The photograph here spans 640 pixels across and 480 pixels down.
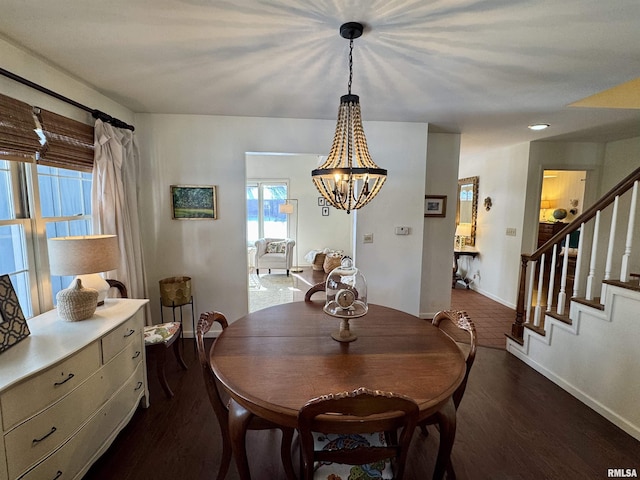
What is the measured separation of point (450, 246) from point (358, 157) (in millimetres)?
2713

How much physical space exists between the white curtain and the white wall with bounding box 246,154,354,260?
180 inches

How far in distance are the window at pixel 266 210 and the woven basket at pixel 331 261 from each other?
1.67 m

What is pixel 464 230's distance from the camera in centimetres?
576

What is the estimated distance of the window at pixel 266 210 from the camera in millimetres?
7539

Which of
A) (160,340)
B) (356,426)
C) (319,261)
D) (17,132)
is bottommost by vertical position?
(319,261)

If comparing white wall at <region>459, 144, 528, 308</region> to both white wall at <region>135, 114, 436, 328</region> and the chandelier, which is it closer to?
white wall at <region>135, 114, 436, 328</region>

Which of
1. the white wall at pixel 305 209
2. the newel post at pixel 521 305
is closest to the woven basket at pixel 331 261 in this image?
the white wall at pixel 305 209

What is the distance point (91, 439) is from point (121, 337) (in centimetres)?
54

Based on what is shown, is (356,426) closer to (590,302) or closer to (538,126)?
(590,302)

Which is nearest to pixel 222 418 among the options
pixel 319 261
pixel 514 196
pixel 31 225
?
pixel 31 225

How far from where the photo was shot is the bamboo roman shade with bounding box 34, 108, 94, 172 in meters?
1.94

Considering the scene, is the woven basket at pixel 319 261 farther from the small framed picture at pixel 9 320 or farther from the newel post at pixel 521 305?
the small framed picture at pixel 9 320

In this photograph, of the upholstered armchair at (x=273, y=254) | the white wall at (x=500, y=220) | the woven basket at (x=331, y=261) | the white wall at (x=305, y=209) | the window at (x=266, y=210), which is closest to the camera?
the white wall at (x=500, y=220)

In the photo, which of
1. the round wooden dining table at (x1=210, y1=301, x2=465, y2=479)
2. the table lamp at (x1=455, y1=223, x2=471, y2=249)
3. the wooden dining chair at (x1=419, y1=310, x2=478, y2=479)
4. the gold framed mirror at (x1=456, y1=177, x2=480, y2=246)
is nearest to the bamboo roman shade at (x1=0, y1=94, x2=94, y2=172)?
the round wooden dining table at (x1=210, y1=301, x2=465, y2=479)
